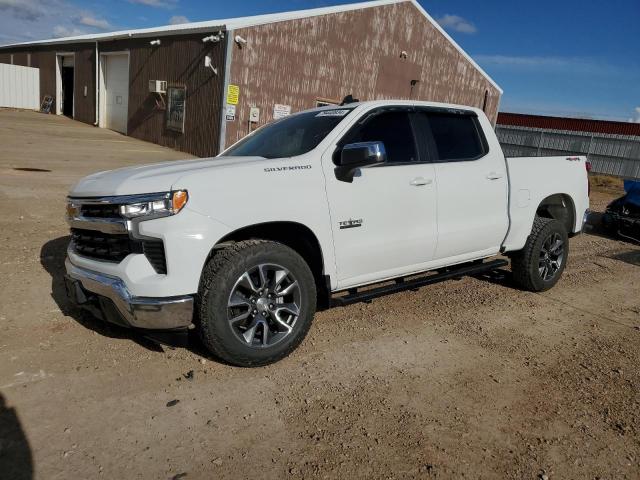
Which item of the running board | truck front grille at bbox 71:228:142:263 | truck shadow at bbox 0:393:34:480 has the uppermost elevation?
truck front grille at bbox 71:228:142:263

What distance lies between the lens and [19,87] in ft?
97.7

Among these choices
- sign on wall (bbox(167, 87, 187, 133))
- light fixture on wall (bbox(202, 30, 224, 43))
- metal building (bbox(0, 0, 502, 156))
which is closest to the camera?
light fixture on wall (bbox(202, 30, 224, 43))

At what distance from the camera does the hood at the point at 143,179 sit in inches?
127

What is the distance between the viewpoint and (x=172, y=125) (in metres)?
18.7

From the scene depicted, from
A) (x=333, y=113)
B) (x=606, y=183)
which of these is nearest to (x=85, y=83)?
(x=606, y=183)

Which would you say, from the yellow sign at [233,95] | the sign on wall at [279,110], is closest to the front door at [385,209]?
the yellow sign at [233,95]

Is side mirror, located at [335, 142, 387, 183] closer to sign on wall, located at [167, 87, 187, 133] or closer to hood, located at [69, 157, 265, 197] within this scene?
hood, located at [69, 157, 265, 197]

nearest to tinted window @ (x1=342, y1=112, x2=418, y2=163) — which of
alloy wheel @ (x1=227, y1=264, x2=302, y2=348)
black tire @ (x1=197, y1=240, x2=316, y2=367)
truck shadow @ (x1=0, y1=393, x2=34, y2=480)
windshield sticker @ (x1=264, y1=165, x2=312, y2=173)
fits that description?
windshield sticker @ (x1=264, y1=165, x2=312, y2=173)

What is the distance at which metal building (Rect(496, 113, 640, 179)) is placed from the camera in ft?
72.8

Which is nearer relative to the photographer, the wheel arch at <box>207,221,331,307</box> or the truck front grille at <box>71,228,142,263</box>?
the truck front grille at <box>71,228,142,263</box>

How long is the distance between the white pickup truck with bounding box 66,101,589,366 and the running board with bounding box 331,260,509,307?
27 millimetres

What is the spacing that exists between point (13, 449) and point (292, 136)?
9.50 feet

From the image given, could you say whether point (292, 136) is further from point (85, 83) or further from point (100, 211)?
point (85, 83)

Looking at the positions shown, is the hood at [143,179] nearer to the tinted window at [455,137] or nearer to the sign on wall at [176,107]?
the tinted window at [455,137]
